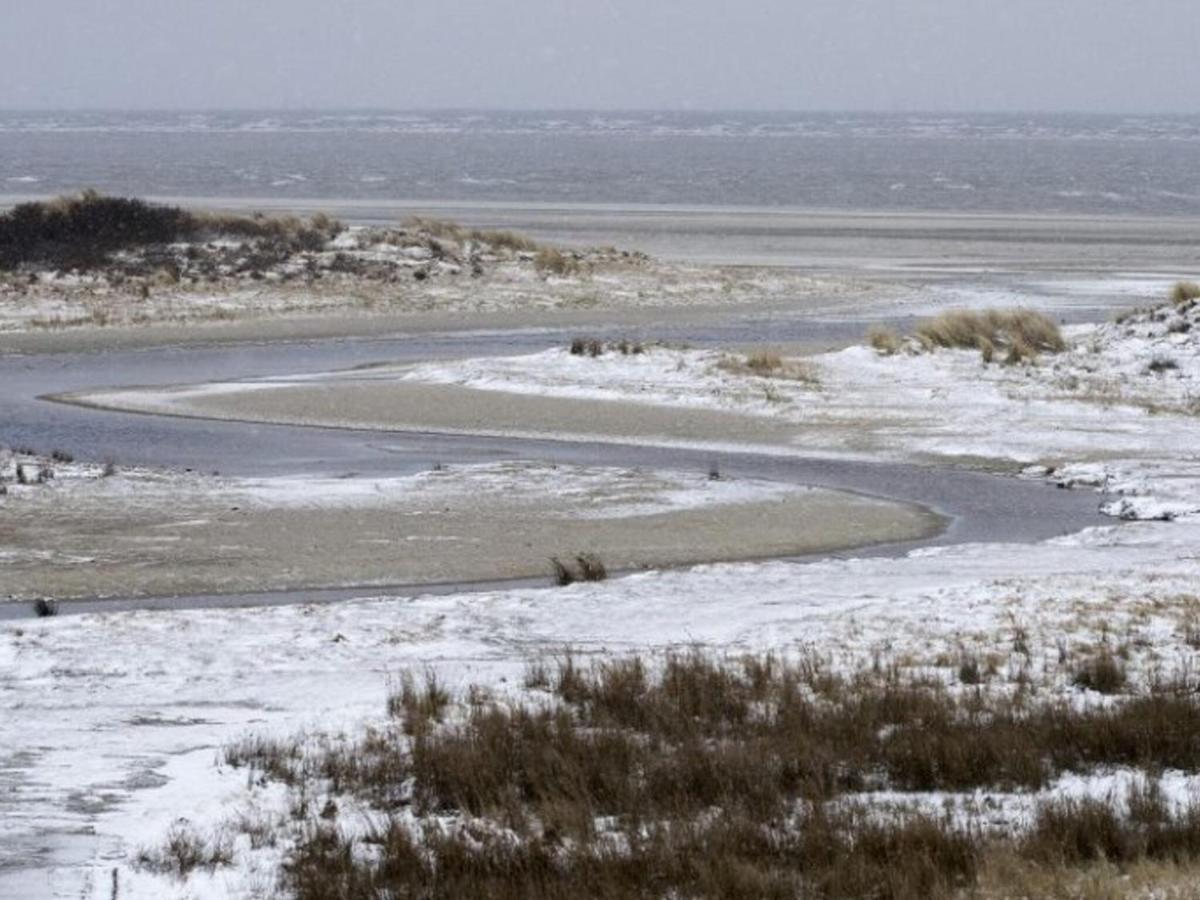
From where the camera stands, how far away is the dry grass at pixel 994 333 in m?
29.6

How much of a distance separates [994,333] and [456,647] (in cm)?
2018

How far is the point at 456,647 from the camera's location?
12.1 metres

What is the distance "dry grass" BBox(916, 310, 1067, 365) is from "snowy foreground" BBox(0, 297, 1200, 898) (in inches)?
357

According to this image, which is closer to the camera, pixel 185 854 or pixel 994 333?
pixel 185 854

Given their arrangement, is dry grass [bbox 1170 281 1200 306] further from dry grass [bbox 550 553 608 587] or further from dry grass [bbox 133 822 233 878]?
dry grass [bbox 133 822 233 878]

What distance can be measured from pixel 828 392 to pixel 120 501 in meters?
→ 11.5

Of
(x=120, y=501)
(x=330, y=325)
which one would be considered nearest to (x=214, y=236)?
(x=330, y=325)

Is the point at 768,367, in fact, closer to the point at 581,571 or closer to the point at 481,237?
the point at 581,571

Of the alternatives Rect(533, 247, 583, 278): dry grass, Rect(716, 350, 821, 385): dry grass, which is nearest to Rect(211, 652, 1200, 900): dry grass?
Rect(716, 350, 821, 385): dry grass

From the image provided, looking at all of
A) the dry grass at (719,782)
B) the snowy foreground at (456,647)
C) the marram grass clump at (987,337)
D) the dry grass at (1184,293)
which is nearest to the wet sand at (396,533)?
the snowy foreground at (456,647)

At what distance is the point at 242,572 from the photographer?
50.1 feet

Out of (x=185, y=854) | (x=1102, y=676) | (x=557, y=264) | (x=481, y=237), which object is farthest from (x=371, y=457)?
(x=481, y=237)

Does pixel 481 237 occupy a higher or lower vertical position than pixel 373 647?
higher

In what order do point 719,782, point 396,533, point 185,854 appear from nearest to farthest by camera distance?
1. point 185,854
2. point 719,782
3. point 396,533
